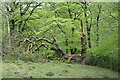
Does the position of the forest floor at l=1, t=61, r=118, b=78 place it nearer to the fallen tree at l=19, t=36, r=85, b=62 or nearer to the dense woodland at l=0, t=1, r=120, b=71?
the dense woodland at l=0, t=1, r=120, b=71

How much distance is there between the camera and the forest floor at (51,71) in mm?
3923

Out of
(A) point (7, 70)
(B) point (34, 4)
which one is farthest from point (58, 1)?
(A) point (7, 70)

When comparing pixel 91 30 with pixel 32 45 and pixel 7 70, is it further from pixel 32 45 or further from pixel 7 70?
pixel 7 70

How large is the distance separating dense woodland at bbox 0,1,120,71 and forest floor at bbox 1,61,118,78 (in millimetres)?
247

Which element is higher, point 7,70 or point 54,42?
point 54,42

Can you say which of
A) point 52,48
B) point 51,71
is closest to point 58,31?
point 52,48

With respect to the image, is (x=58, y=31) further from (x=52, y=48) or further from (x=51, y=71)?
(x=51, y=71)

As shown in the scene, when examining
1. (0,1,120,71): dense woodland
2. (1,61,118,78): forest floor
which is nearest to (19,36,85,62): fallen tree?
(0,1,120,71): dense woodland

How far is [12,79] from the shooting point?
12.0ft

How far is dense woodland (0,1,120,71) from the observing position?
4498 millimetres

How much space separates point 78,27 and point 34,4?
165cm

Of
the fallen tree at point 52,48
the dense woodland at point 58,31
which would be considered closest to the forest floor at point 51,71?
the dense woodland at point 58,31

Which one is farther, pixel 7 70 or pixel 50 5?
pixel 50 5

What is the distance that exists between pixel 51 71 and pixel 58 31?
1.36m
